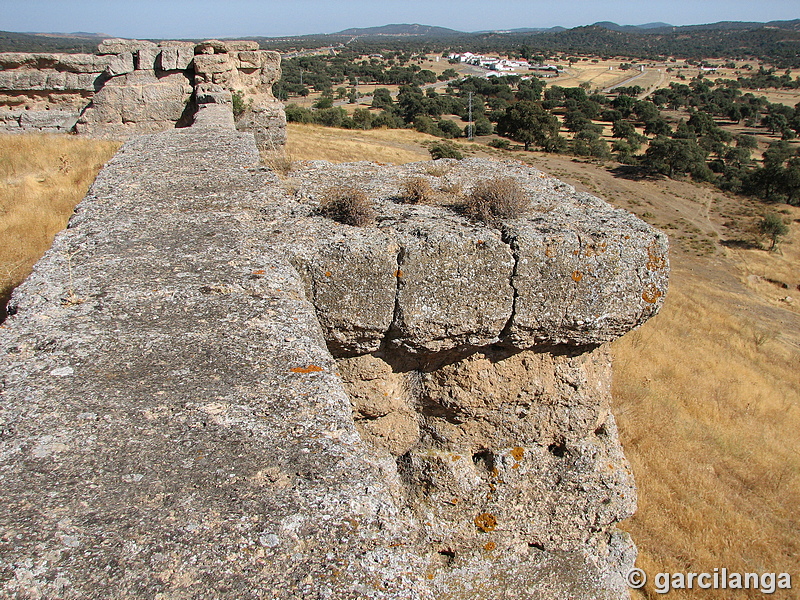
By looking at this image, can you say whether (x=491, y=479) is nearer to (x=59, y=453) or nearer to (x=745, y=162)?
(x=59, y=453)

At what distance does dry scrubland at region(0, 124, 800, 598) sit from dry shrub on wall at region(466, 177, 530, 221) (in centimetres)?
374

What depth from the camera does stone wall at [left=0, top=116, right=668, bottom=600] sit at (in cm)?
156

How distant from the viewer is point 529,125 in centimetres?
Answer: 3834

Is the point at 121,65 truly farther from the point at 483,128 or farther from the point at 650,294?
the point at 483,128

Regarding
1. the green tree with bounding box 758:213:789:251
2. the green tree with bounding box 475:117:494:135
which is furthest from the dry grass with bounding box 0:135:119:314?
the green tree with bounding box 475:117:494:135

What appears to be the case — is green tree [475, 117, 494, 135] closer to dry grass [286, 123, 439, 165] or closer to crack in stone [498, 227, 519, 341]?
dry grass [286, 123, 439, 165]

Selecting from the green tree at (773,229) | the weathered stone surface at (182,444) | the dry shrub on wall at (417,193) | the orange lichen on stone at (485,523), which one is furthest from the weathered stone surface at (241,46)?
the green tree at (773,229)

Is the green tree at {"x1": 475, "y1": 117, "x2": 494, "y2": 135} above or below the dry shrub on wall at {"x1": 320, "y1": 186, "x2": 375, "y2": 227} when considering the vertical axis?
above

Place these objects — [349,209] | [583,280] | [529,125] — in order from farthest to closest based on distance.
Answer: [529,125] → [349,209] → [583,280]

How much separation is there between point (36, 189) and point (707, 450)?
9973mm

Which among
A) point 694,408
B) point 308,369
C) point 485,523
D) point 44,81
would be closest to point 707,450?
point 694,408

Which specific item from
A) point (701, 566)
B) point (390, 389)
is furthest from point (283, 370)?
point (701, 566)

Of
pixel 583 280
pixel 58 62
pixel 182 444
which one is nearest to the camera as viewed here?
pixel 182 444

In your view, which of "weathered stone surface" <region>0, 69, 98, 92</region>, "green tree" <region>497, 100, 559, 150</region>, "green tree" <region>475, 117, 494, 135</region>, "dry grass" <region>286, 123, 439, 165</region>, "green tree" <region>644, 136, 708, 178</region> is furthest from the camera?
"green tree" <region>475, 117, 494, 135</region>
